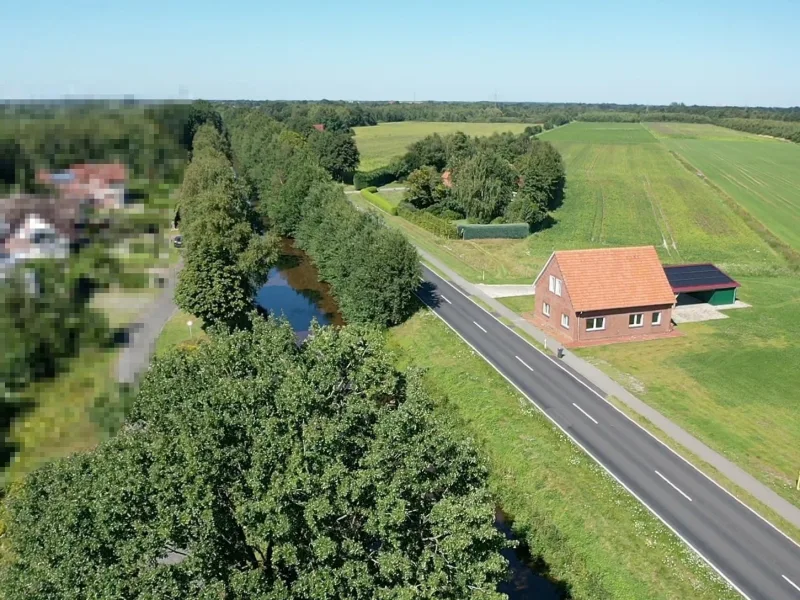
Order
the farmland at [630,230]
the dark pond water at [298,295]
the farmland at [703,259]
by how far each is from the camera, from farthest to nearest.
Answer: the farmland at [630,230] → the dark pond water at [298,295] → the farmland at [703,259]

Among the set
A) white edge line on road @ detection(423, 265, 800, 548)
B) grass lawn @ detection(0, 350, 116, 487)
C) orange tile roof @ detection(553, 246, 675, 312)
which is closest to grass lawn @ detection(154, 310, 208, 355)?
grass lawn @ detection(0, 350, 116, 487)

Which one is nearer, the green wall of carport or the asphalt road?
the asphalt road

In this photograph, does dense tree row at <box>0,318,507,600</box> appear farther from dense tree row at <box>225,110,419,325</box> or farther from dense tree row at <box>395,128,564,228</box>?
dense tree row at <box>395,128,564,228</box>

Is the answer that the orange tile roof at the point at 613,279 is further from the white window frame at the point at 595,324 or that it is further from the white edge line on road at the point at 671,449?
the white edge line on road at the point at 671,449

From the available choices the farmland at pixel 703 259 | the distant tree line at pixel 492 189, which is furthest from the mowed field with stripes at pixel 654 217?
the distant tree line at pixel 492 189

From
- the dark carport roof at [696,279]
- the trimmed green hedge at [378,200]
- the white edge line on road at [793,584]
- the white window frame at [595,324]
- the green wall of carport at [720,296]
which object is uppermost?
the trimmed green hedge at [378,200]

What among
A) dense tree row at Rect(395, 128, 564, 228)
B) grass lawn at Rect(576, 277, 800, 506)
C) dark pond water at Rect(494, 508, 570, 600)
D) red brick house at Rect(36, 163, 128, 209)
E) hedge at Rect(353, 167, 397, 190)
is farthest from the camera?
hedge at Rect(353, 167, 397, 190)

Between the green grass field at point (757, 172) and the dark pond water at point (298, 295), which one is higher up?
the green grass field at point (757, 172)
